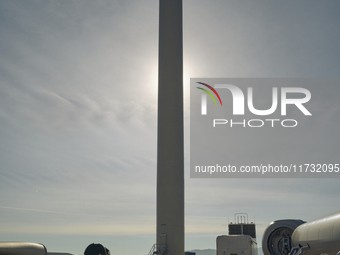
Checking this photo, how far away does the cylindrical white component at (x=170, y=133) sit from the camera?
1612 inches

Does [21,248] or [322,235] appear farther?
[21,248]

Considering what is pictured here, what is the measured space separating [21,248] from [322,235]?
866 inches

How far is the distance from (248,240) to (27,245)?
18354mm

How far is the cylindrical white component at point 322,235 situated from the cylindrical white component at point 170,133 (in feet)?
55.2

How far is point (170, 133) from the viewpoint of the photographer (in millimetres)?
43469

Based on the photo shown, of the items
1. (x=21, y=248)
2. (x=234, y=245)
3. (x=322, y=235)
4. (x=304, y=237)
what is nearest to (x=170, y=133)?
(x=234, y=245)

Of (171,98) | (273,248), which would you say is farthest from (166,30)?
(273,248)

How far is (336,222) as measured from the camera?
2036cm

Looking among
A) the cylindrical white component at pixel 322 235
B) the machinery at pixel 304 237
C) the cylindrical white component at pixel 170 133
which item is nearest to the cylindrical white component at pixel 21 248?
the cylindrical white component at pixel 170 133

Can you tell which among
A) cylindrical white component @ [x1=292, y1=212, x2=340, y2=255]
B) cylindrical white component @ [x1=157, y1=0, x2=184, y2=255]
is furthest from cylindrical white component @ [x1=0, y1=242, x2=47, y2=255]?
cylindrical white component @ [x1=292, y1=212, x2=340, y2=255]

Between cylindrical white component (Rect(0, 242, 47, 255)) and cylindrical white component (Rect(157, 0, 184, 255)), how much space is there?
11356mm

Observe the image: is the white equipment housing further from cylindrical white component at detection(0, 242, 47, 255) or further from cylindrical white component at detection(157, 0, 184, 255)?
cylindrical white component at detection(0, 242, 47, 255)

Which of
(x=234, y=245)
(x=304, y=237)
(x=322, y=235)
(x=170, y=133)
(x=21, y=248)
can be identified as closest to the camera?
(x=322, y=235)

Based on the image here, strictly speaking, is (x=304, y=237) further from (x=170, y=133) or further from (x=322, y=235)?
(x=170, y=133)
